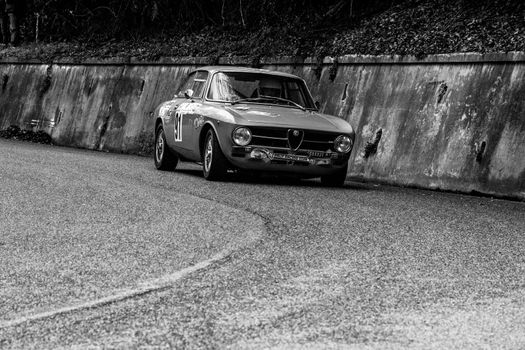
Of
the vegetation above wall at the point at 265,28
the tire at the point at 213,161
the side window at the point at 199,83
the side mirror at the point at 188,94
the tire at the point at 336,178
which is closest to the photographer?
the tire at the point at 213,161

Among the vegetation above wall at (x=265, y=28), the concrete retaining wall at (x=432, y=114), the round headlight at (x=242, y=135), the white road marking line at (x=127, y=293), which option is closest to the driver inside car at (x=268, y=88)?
the round headlight at (x=242, y=135)

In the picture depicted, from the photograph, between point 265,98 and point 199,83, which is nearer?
point 265,98

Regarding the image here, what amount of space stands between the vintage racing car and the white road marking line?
21.5 ft

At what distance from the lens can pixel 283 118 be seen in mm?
14109

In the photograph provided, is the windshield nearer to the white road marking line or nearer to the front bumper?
the front bumper

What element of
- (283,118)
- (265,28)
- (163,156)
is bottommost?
(163,156)

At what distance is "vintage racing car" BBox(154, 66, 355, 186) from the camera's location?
A: 45.4ft

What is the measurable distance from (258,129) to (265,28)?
10075mm

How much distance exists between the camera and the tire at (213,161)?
14.0 m

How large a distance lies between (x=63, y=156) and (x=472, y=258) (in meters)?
11.9

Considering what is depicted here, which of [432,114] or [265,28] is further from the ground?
[432,114]

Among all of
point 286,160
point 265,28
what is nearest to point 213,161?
point 286,160

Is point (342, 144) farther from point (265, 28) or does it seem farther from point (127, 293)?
point (265, 28)

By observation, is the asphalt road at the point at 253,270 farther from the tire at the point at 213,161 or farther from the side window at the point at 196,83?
the side window at the point at 196,83
